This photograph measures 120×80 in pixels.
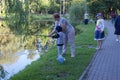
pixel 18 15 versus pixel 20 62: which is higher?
pixel 18 15

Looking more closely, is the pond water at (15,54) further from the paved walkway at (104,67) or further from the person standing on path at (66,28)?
the paved walkway at (104,67)

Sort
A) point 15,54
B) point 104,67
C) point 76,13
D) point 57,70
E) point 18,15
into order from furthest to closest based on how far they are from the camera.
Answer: point 76,13 < point 15,54 < point 104,67 < point 57,70 < point 18,15

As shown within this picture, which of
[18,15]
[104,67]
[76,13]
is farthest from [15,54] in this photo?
[76,13]

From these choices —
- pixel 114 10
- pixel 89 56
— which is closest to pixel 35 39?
pixel 89 56

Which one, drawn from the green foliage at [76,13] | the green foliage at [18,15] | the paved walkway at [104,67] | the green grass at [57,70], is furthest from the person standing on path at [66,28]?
the green foliage at [76,13]

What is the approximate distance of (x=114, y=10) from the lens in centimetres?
5691

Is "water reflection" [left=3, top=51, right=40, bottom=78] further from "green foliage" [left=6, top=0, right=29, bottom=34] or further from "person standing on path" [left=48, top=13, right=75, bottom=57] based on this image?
"green foliage" [left=6, top=0, right=29, bottom=34]

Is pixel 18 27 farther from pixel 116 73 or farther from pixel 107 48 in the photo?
pixel 107 48

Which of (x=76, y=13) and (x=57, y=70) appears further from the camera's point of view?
(x=76, y=13)

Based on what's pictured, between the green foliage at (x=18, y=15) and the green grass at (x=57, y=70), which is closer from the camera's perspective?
the green foliage at (x=18, y=15)

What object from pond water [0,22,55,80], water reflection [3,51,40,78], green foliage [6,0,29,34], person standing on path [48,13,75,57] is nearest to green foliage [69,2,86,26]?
pond water [0,22,55,80]

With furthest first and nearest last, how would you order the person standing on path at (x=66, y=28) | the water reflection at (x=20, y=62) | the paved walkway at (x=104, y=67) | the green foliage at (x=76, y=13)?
the green foliage at (x=76, y=13) → the water reflection at (x=20, y=62) → the person standing on path at (x=66, y=28) → the paved walkway at (x=104, y=67)

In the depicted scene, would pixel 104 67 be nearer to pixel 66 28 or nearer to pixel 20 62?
pixel 66 28

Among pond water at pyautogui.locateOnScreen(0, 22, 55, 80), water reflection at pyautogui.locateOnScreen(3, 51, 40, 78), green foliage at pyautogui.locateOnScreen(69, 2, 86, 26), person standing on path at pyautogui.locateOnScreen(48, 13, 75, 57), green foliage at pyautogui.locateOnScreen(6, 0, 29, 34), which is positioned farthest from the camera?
green foliage at pyautogui.locateOnScreen(69, 2, 86, 26)
